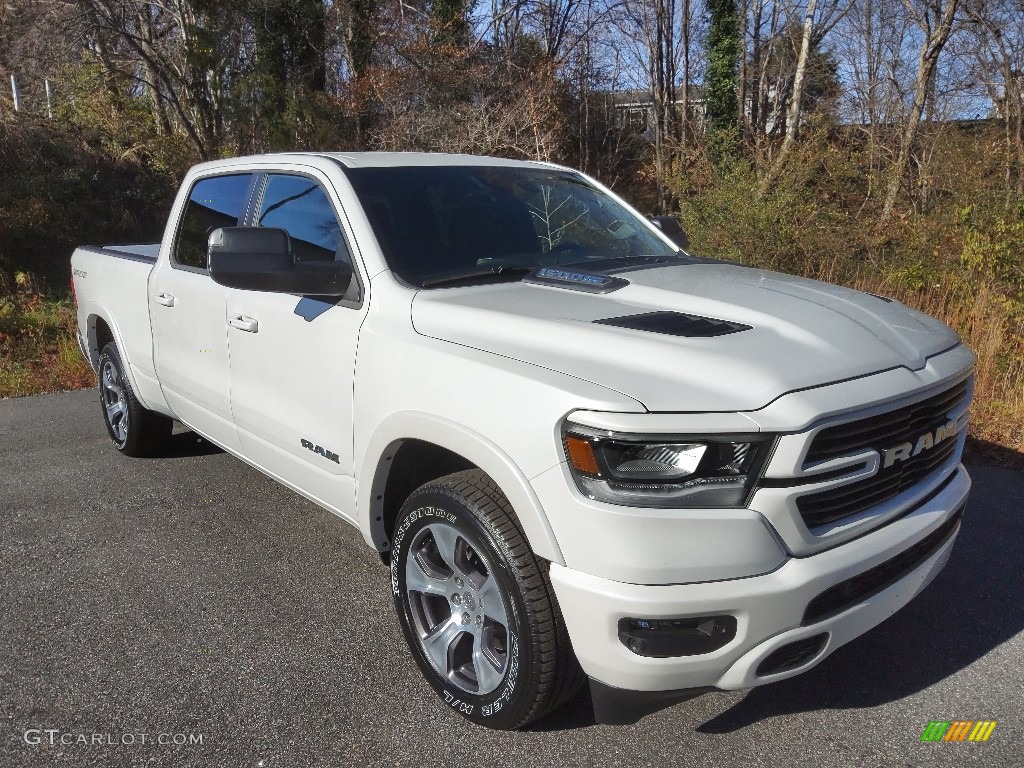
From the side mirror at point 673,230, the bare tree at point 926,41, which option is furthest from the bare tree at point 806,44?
the side mirror at point 673,230

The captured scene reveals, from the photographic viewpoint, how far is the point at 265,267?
300cm

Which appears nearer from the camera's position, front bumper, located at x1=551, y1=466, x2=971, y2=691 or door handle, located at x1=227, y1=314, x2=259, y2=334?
front bumper, located at x1=551, y1=466, x2=971, y2=691

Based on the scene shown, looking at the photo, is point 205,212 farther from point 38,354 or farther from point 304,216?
point 38,354

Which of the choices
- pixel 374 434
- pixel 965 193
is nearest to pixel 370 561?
pixel 374 434

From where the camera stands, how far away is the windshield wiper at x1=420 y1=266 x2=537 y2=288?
3.13 m

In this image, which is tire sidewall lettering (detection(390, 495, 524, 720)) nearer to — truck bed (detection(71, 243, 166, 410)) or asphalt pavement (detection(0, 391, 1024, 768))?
asphalt pavement (detection(0, 391, 1024, 768))

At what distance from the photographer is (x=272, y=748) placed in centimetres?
262

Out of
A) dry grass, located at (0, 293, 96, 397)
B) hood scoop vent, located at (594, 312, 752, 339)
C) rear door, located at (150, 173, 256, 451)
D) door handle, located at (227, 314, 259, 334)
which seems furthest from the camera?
dry grass, located at (0, 293, 96, 397)

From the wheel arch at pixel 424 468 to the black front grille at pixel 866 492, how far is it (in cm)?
69

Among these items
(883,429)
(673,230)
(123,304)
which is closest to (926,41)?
(673,230)

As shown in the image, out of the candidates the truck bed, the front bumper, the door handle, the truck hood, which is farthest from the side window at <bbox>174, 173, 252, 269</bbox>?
the front bumper

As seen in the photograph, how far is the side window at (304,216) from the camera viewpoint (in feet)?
11.1

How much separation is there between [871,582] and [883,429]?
0.44 metres

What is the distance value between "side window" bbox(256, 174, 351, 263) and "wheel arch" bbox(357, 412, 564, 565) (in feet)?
2.73
